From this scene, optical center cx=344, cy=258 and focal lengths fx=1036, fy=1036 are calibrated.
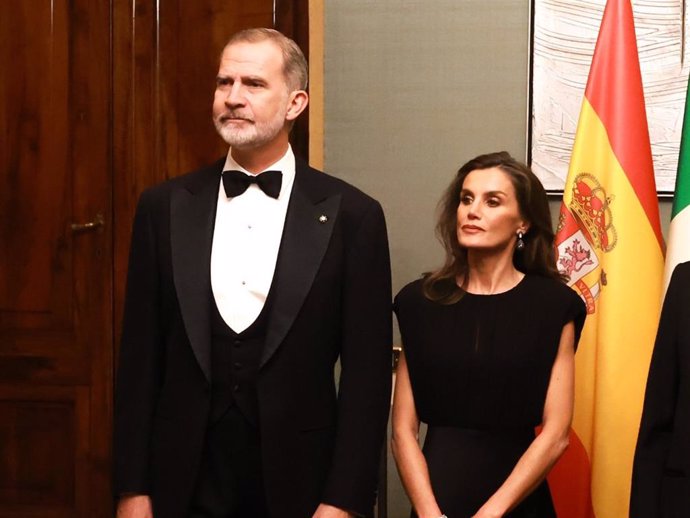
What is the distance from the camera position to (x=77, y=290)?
3.61 m

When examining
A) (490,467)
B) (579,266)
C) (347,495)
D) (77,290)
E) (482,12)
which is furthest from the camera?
(77,290)

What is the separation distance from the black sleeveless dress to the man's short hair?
67 cm

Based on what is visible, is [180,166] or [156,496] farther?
[180,166]

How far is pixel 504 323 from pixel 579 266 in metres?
0.60

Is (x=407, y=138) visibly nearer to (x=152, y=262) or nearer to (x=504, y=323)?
(x=504, y=323)

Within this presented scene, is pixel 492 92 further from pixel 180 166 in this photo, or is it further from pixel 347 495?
pixel 347 495

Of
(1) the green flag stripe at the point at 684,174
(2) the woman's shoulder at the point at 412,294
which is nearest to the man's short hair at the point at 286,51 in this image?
(2) the woman's shoulder at the point at 412,294

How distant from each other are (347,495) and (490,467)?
0.45 metres

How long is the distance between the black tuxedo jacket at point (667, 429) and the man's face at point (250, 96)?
899 millimetres

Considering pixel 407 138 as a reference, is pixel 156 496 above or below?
below

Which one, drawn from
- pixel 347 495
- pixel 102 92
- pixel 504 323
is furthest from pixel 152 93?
pixel 347 495

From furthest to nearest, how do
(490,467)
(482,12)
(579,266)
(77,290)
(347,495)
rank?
(77,290) < (482,12) < (579,266) < (490,467) < (347,495)

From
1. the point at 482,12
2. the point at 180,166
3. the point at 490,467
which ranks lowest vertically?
the point at 490,467

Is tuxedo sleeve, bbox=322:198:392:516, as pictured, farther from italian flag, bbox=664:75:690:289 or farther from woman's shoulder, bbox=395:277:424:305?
italian flag, bbox=664:75:690:289
